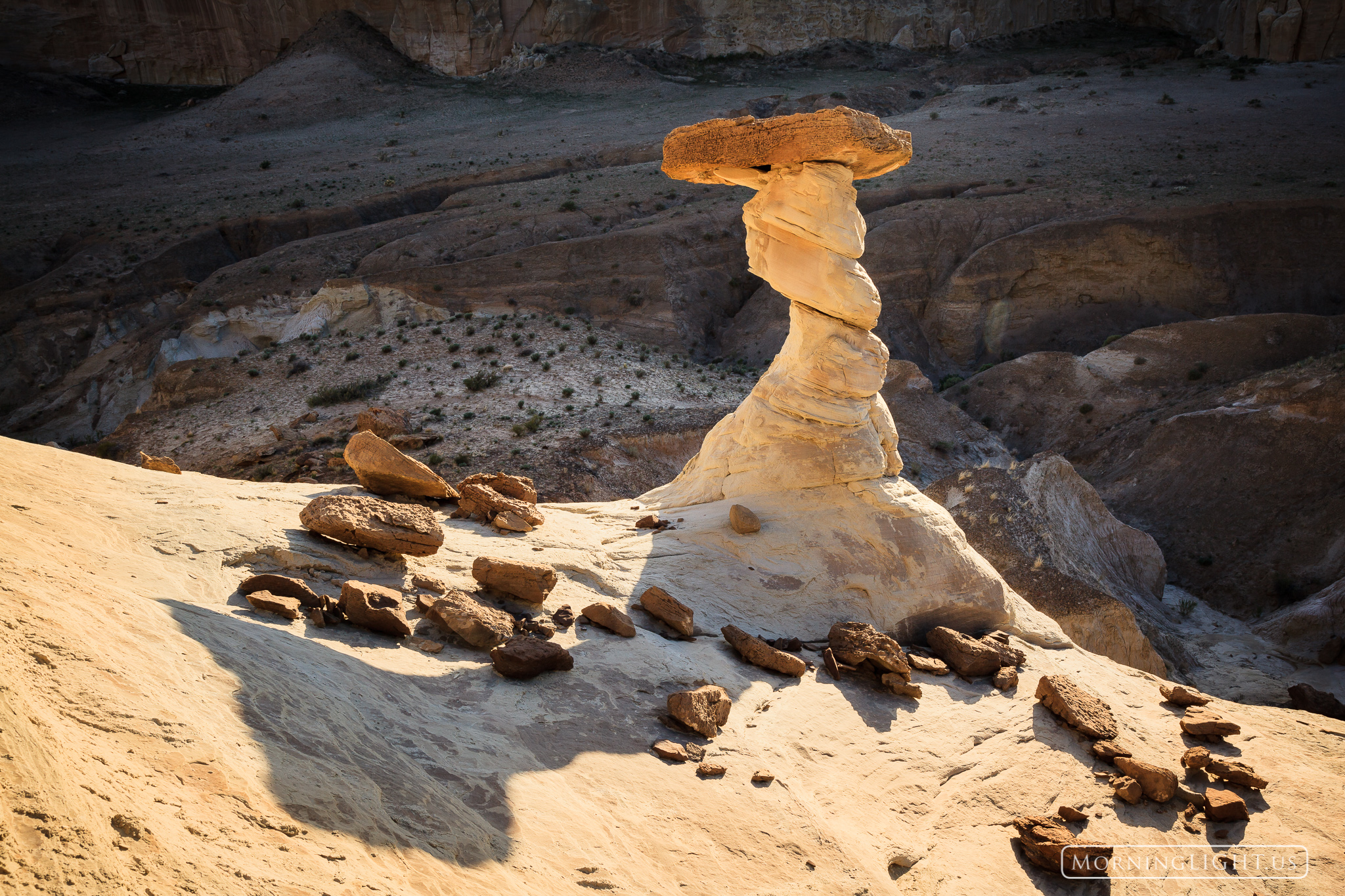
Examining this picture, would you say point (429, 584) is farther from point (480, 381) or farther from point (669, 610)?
point (480, 381)

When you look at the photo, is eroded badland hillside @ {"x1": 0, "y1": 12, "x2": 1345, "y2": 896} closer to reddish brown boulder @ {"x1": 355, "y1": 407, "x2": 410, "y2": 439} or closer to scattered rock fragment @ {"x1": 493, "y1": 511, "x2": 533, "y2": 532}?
scattered rock fragment @ {"x1": 493, "y1": 511, "x2": 533, "y2": 532}

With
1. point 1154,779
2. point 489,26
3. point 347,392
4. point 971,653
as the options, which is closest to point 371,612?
point 971,653

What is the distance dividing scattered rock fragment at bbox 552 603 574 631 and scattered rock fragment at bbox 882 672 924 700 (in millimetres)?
2925

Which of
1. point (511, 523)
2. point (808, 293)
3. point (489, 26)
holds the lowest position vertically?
point (511, 523)

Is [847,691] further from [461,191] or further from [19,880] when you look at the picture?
[461,191]

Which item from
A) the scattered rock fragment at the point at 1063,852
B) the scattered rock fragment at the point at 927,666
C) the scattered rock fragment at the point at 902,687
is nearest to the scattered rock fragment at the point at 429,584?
the scattered rock fragment at the point at 902,687

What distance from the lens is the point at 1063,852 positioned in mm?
6316

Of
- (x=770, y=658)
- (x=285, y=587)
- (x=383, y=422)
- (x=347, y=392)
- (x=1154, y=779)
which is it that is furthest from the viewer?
(x=347, y=392)

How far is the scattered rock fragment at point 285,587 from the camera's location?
6969mm

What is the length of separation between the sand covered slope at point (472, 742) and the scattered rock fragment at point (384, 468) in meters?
0.69

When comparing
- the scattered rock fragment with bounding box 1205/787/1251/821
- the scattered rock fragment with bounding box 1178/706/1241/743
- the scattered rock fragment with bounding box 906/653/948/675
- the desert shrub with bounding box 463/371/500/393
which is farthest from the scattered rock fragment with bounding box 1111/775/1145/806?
the desert shrub with bounding box 463/371/500/393

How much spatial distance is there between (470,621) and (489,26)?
59858mm

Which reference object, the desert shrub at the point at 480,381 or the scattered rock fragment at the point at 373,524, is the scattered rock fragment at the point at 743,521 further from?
the desert shrub at the point at 480,381

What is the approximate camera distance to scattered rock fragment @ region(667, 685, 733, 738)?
6.62 meters
